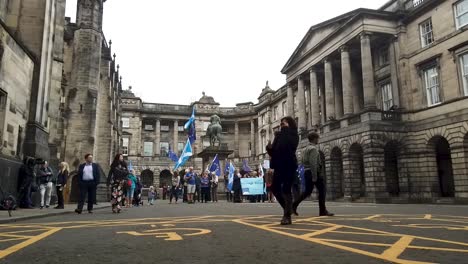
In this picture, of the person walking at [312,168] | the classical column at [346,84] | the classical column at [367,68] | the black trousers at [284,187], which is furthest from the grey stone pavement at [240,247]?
the classical column at [346,84]

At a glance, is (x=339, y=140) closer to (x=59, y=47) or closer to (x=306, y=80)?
(x=306, y=80)

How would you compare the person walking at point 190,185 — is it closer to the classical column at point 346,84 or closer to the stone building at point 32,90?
the stone building at point 32,90

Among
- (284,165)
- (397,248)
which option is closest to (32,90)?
(284,165)

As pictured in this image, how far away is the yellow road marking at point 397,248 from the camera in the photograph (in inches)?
152

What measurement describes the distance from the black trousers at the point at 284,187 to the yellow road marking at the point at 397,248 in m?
2.36

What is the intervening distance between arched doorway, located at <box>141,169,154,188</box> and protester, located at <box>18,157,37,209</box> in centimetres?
5237

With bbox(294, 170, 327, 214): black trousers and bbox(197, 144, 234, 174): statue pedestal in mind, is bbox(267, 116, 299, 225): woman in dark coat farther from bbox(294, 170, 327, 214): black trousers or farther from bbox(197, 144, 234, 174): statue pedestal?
bbox(197, 144, 234, 174): statue pedestal

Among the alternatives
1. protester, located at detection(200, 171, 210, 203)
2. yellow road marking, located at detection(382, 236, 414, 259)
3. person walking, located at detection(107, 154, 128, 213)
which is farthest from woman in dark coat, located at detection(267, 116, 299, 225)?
protester, located at detection(200, 171, 210, 203)

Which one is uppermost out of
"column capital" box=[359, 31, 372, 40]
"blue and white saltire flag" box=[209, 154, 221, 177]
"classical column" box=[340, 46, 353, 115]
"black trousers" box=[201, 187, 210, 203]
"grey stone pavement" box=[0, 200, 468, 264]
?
"column capital" box=[359, 31, 372, 40]

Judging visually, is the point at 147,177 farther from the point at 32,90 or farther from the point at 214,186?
the point at 32,90

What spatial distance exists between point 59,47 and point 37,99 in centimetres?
531

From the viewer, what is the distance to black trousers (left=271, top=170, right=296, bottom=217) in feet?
23.9

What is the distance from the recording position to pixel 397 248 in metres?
4.35

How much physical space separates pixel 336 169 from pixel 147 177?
135ft
